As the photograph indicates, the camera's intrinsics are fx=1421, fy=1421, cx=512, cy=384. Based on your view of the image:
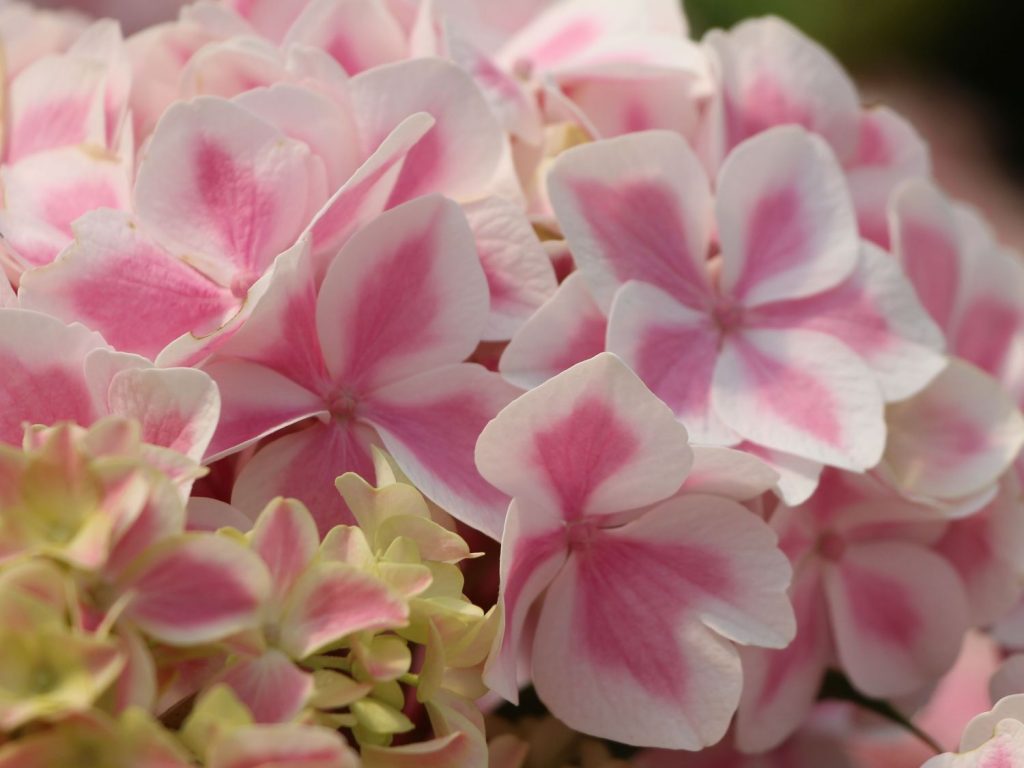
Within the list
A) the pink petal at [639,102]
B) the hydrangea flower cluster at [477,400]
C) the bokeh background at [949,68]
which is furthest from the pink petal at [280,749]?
the bokeh background at [949,68]

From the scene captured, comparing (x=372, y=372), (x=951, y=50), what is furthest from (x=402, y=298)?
(x=951, y=50)

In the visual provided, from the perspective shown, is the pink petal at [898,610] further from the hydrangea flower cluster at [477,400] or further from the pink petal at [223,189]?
the pink petal at [223,189]

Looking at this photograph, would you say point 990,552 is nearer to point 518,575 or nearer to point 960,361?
point 960,361

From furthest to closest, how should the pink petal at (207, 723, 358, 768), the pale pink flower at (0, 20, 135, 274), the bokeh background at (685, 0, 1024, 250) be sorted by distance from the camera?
the bokeh background at (685, 0, 1024, 250), the pale pink flower at (0, 20, 135, 274), the pink petal at (207, 723, 358, 768)

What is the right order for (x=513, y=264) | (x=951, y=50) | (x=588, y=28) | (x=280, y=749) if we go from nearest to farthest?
1. (x=280, y=749)
2. (x=513, y=264)
3. (x=588, y=28)
4. (x=951, y=50)

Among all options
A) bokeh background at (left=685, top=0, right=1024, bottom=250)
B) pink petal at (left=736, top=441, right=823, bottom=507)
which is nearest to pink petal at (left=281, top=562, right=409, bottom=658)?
pink petal at (left=736, top=441, right=823, bottom=507)

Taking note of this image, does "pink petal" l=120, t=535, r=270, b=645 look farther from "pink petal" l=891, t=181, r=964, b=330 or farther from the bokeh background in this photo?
the bokeh background
